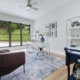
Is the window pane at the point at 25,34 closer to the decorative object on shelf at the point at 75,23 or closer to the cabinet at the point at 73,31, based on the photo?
the cabinet at the point at 73,31

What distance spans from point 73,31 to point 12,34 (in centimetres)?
448

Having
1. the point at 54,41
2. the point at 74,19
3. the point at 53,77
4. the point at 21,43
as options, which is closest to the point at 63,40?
the point at 54,41

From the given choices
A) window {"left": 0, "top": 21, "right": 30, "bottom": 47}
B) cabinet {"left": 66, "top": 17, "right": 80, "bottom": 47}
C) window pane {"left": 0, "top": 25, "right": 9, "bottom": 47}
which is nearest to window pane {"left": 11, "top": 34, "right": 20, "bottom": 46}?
window {"left": 0, "top": 21, "right": 30, "bottom": 47}

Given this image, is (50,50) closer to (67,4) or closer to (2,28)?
(67,4)

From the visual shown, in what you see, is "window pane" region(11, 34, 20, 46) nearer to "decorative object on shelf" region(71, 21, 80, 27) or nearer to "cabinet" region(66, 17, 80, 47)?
"cabinet" region(66, 17, 80, 47)

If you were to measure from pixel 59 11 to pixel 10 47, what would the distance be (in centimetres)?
422

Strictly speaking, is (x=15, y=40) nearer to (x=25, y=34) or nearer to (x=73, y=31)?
(x=25, y=34)

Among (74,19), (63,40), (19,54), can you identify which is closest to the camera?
(19,54)

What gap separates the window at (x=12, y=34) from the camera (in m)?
6.39

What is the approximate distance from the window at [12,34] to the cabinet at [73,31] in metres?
3.99

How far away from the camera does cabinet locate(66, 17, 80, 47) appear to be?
3.93 meters

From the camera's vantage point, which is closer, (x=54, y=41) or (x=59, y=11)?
(x=59, y=11)

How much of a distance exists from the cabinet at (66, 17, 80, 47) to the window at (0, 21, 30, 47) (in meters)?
3.99

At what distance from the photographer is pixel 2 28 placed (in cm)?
635
